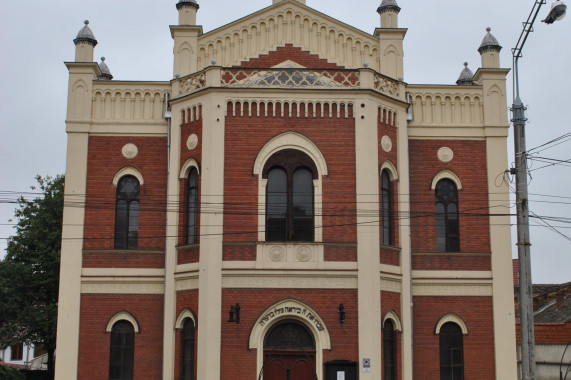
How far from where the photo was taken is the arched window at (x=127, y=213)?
26.1 meters

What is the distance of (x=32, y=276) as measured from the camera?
37.3 meters

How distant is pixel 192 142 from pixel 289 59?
435 centimetres

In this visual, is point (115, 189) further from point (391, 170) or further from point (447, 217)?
point (447, 217)

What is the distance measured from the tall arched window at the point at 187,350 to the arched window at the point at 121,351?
1.83 m

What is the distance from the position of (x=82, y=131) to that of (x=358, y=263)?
10284 mm

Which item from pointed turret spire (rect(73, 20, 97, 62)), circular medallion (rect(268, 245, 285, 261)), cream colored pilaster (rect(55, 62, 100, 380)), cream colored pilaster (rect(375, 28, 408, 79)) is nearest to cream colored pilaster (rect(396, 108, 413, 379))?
cream colored pilaster (rect(375, 28, 408, 79))

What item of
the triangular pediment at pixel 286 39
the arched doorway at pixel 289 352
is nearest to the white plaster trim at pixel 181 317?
the arched doorway at pixel 289 352

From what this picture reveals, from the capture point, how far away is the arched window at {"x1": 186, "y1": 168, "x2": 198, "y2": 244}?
82.6ft

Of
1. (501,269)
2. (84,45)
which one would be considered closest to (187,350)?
(501,269)

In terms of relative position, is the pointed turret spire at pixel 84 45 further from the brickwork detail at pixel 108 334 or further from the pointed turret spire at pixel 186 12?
the brickwork detail at pixel 108 334

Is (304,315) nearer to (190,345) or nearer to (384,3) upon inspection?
(190,345)

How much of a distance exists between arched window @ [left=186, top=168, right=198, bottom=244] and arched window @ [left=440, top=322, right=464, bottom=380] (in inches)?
338

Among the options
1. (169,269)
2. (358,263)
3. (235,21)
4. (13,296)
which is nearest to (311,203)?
(358,263)

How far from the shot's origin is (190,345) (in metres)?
24.4
